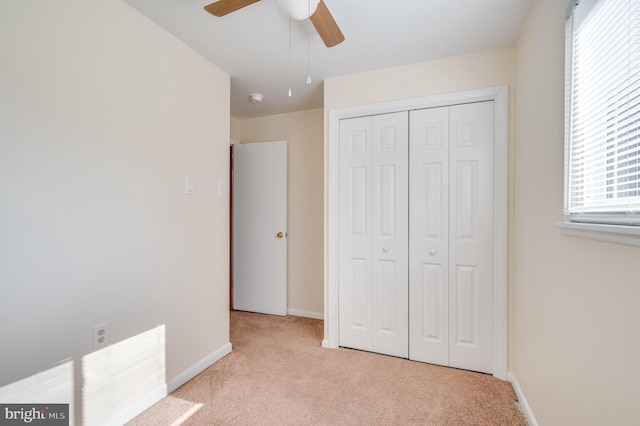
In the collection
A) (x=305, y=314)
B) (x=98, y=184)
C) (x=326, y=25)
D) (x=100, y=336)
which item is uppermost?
(x=326, y=25)

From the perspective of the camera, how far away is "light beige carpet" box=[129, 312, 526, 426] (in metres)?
1.66

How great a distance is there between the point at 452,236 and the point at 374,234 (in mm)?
619

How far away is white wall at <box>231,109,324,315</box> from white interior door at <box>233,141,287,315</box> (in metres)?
0.10

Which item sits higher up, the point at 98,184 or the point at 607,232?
the point at 98,184

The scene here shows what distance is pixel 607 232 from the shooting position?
33.7 inches

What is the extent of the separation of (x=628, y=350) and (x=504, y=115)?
1744 millimetres

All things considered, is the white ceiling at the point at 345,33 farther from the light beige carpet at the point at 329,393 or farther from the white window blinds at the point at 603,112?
the light beige carpet at the point at 329,393

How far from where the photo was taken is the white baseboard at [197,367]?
194 cm

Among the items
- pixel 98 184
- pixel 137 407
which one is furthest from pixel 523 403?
pixel 98 184

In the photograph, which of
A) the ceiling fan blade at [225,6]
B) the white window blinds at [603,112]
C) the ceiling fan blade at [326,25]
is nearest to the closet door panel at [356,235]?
the ceiling fan blade at [326,25]

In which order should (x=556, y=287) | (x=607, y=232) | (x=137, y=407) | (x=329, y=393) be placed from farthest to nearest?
(x=329, y=393) < (x=137, y=407) < (x=556, y=287) < (x=607, y=232)

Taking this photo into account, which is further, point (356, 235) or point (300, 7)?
point (356, 235)

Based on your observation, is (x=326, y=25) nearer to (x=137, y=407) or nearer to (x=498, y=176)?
(x=498, y=176)

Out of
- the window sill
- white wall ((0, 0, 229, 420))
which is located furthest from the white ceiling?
the window sill
